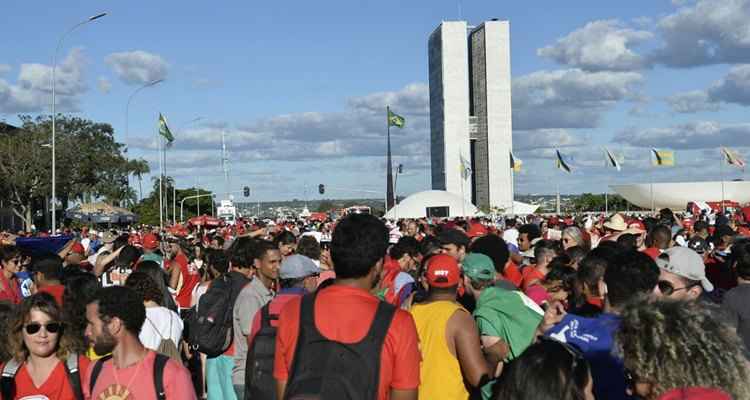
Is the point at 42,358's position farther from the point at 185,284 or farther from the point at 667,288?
the point at 185,284

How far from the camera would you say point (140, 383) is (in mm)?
4711

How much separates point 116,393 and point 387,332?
1.48m

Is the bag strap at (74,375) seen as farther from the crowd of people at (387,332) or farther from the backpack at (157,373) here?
the backpack at (157,373)

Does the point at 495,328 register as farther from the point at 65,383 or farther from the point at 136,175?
the point at 136,175

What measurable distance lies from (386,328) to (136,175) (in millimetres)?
99466

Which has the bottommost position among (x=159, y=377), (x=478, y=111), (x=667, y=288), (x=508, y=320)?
(x=159, y=377)

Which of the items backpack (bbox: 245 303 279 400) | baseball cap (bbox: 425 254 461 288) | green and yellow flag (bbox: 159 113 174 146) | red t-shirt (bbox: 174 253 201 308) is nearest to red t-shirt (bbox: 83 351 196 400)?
backpack (bbox: 245 303 279 400)

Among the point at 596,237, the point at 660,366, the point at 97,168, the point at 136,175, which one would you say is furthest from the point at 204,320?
the point at 136,175

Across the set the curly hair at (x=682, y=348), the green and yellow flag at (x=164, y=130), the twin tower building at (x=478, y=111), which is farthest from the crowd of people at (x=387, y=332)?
the twin tower building at (x=478, y=111)

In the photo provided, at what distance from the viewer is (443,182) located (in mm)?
140500

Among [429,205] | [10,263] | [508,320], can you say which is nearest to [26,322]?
[508,320]

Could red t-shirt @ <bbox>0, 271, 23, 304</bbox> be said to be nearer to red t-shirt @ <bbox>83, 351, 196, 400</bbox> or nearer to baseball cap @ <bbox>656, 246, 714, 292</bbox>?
red t-shirt @ <bbox>83, 351, 196, 400</bbox>

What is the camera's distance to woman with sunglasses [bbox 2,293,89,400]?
204 inches

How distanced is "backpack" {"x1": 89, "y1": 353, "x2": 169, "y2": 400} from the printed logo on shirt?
0.39ft
